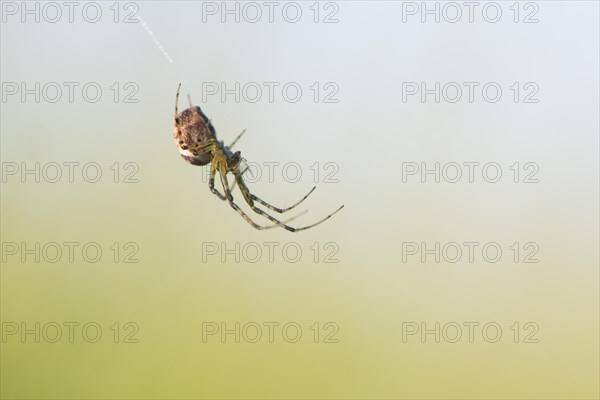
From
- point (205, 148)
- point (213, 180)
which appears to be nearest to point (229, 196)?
point (213, 180)

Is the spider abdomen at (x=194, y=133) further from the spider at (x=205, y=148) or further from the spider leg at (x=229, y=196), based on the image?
the spider leg at (x=229, y=196)

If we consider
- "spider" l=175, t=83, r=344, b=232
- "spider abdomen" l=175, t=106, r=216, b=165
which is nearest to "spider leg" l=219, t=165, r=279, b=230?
"spider" l=175, t=83, r=344, b=232

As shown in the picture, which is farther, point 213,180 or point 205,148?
point 213,180

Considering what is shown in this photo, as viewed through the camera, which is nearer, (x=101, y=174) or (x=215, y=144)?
(x=215, y=144)

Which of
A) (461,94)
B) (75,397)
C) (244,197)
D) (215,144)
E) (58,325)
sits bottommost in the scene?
(75,397)

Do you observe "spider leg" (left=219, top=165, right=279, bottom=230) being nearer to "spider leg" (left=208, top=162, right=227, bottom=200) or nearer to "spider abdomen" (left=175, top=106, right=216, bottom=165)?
"spider leg" (left=208, top=162, right=227, bottom=200)

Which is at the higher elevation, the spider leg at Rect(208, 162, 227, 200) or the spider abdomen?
the spider abdomen

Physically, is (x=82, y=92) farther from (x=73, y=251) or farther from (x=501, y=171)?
(x=501, y=171)

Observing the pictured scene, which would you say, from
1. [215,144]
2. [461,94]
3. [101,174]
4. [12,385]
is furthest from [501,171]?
[12,385]

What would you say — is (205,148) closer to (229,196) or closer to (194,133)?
(194,133)

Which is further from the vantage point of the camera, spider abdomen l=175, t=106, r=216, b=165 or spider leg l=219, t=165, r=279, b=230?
spider leg l=219, t=165, r=279, b=230

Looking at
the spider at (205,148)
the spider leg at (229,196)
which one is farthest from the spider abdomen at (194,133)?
the spider leg at (229,196)
